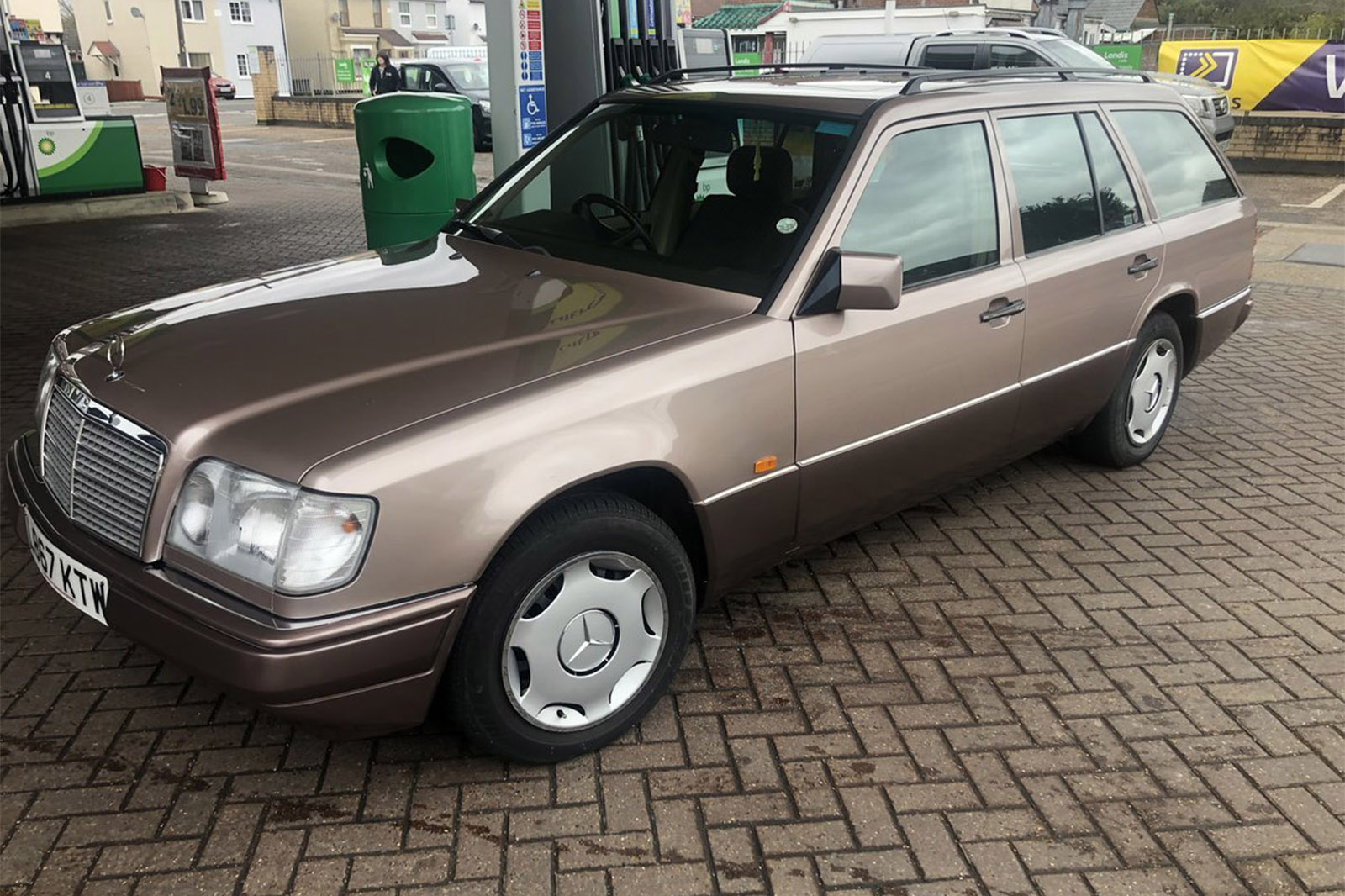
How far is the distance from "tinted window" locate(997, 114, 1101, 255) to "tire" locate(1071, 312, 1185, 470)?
30.7 inches

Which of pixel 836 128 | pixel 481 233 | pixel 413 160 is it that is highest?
pixel 836 128

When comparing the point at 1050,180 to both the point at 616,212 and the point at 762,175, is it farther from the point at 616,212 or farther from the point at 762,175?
the point at 616,212

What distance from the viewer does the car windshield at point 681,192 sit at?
11.2ft

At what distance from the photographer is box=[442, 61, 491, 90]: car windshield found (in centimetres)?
2238

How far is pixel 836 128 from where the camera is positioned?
349 centimetres

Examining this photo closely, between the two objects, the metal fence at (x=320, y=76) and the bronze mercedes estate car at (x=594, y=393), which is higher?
the metal fence at (x=320, y=76)

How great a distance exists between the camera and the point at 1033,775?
2.93 metres

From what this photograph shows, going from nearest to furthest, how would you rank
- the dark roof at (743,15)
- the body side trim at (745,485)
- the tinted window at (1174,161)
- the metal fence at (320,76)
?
1. the body side trim at (745,485)
2. the tinted window at (1174,161)
3. the dark roof at (743,15)
4. the metal fence at (320,76)

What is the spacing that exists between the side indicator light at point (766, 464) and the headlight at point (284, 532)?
1.17 metres

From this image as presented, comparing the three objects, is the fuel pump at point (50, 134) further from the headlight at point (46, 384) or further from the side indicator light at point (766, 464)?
the side indicator light at point (766, 464)

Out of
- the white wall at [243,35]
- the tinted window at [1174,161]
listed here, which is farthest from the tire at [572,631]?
the white wall at [243,35]

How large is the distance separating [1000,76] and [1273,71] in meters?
16.9

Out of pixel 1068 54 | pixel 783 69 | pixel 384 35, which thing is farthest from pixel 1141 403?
pixel 384 35

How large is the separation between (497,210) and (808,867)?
267cm
